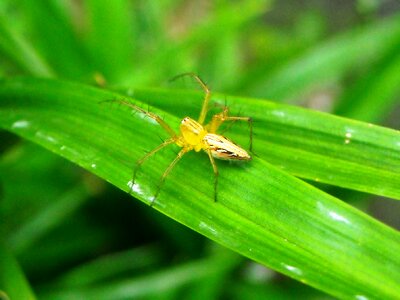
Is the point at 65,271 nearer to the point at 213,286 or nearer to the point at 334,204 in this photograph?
the point at 213,286

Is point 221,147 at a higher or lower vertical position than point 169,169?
higher

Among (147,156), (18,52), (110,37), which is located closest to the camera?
(147,156)

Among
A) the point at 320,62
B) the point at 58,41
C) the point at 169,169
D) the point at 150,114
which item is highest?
the point at 320,62

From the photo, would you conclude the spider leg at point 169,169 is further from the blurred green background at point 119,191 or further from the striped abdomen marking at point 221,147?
the blurred green background at point 119,191

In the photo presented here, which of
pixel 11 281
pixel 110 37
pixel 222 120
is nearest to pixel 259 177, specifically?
pixel 222 120

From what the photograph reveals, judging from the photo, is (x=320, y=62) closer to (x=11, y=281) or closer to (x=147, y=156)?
(x=147, y=156)

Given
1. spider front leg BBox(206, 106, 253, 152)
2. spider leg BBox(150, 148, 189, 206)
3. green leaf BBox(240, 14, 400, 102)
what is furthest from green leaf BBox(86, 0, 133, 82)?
spider leg BBox(150, 148, 189, 206)

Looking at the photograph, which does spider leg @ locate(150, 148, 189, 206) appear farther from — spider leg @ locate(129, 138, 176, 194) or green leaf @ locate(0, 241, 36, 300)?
green leaf @ locate(0, 241, 36, 300)
